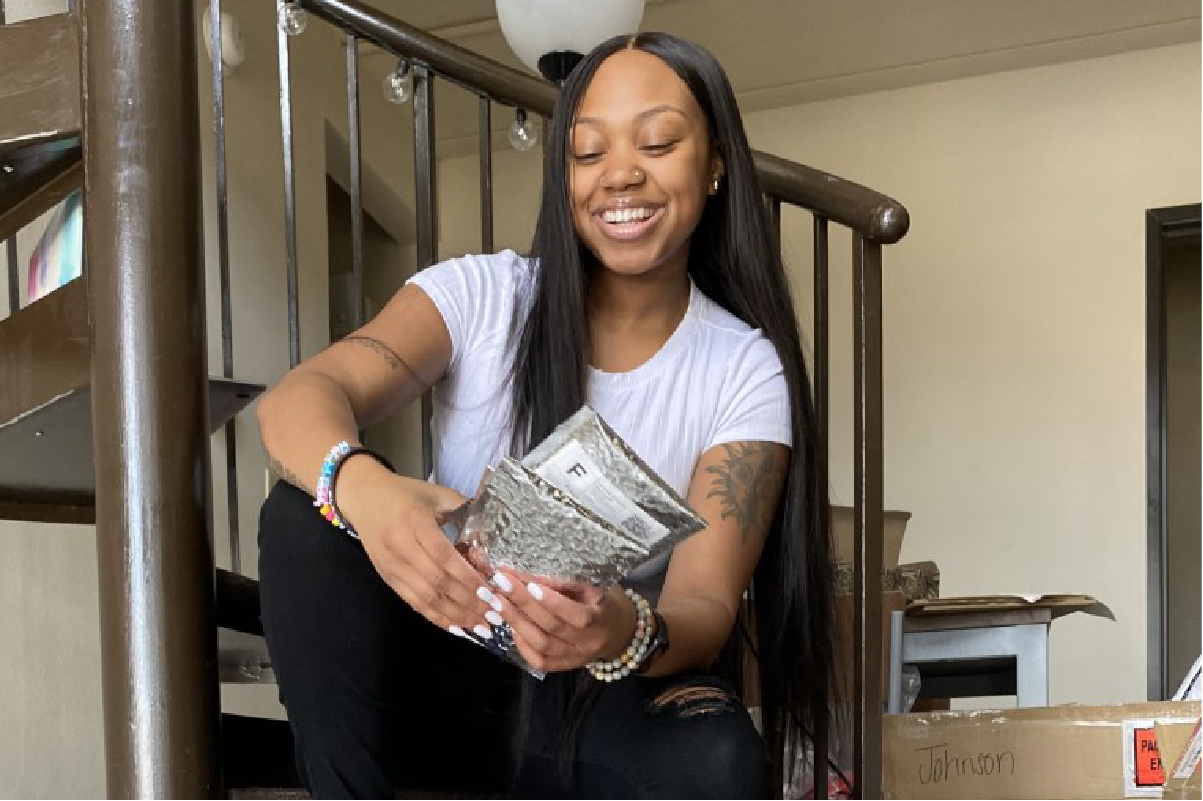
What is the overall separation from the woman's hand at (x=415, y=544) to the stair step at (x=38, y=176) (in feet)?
1.60

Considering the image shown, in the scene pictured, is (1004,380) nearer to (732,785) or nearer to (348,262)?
(348,262)

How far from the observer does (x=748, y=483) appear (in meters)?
1.34

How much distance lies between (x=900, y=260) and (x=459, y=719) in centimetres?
433

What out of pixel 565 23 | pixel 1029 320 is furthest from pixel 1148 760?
pixel 1029 320

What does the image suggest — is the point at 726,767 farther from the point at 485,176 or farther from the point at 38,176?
the point at 485,176

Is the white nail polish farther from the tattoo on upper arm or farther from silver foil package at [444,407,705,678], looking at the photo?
the tattoo on upper arm

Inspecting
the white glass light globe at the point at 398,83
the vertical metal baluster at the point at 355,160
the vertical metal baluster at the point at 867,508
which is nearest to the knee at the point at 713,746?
the vertical metal baluster at the point at 867,508

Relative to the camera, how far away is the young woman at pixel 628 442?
111cm

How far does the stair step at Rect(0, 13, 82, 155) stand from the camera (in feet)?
4.21

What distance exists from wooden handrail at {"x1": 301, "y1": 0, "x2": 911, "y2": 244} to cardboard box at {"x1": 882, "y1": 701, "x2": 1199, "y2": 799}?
2.28 ft

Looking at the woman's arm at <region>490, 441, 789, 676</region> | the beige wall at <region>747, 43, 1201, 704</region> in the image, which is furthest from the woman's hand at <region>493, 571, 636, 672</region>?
the beige wall at <region>747, 43, 1201, 704</region>

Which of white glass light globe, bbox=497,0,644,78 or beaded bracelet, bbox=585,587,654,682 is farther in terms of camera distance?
white glass light globe, bbox=497,0,644,78

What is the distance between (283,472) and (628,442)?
37 centimetres

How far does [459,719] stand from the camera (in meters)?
1.27
